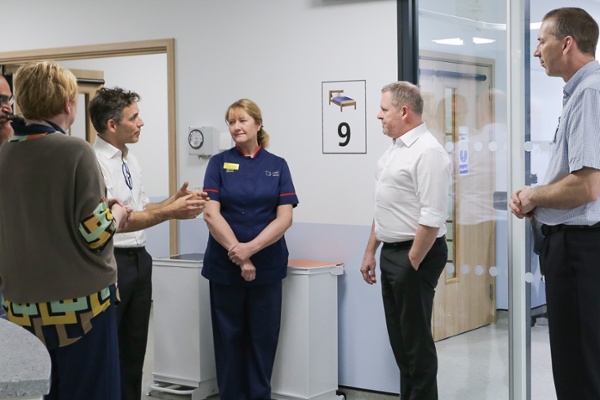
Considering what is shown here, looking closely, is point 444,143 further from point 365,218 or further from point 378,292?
point 378,292

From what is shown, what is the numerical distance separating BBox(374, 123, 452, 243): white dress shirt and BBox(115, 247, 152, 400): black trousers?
1.07 m

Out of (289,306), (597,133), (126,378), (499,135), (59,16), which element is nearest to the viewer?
(597,133)

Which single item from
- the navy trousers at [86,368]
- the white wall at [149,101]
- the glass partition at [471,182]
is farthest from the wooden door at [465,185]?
the white wall at [149,101]

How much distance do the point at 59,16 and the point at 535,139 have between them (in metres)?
3.17

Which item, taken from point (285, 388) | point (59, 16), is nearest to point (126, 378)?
point (285, 388)

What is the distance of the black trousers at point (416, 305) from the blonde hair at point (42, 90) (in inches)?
65.2

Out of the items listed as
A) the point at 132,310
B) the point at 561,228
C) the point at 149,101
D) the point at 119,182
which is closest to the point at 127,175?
the point at 119,182

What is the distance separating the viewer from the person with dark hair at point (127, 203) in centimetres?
335

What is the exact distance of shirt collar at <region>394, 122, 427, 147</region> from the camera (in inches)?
136

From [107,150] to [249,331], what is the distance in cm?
119

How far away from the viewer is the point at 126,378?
3.52 metres

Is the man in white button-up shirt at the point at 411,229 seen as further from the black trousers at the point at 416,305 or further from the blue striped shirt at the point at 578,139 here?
the blue striped shirt at the point at 578,139

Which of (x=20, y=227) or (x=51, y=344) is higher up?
(x=20, y=227)

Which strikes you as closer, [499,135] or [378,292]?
[499,135]
